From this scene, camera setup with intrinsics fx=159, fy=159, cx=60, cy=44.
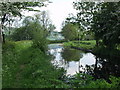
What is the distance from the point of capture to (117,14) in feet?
54.6

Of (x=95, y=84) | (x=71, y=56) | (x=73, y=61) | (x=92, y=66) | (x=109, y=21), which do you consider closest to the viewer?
(x=95, y=84)

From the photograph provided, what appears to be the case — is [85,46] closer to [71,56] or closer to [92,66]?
[71,56]


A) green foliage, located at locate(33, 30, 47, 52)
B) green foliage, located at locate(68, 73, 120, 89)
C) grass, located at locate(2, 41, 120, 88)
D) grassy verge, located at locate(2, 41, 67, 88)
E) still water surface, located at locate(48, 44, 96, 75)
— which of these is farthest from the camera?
green foliage, located at locate(33, 30, 47, 52)

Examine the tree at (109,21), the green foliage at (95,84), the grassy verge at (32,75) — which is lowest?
the grassy verge at (32,75)

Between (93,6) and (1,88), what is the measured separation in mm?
19667

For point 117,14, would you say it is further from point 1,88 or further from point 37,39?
point 1,88

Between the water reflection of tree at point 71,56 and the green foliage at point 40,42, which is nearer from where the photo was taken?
the water reflection of tree at point 71,56

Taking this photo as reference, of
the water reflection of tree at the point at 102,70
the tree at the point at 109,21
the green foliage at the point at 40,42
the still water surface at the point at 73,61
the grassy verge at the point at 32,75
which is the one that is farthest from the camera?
the green foliage at the point at 40,42

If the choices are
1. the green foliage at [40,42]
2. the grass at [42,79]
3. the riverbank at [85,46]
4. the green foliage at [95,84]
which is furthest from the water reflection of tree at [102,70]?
the riverbank at [85,46]

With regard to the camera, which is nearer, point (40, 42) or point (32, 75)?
point (32, 75)

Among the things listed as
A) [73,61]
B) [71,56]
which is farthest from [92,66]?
[71,56]

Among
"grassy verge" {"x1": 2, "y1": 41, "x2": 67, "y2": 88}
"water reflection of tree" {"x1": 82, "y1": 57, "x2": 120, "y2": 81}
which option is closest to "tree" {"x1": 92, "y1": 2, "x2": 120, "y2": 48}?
"water reflection of tree" {"x1": 82, "y1": 57, "x2": 120, "y2": 81}

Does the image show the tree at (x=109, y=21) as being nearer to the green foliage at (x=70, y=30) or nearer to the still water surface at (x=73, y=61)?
the still water surface at (x=73, y=61)

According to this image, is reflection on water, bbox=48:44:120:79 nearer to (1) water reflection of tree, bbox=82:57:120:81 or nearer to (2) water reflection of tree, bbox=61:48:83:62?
(1) water reflection of tree, bbox=82:57:120:81
